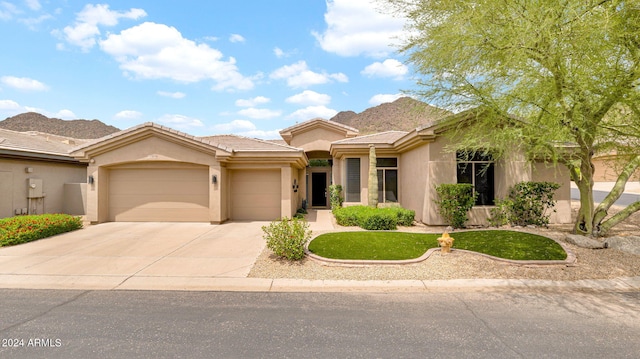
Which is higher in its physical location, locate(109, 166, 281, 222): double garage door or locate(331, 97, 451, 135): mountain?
locate(331, 97, 451, 135): mountain

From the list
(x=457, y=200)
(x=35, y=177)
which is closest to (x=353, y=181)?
(x=457, y=200)

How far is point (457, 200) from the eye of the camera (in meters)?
10.5

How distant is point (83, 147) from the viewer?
11.8 m

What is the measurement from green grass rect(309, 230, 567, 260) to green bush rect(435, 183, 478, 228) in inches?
57.3

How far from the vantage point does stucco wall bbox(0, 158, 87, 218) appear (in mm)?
11961

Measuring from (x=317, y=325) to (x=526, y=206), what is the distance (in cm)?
1035

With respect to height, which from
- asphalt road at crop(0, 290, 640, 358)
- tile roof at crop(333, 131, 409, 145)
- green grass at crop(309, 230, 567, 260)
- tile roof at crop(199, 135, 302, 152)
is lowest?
asphalt road at crop(0, 290, 640, 358)

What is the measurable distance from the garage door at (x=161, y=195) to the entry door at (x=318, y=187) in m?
8.67

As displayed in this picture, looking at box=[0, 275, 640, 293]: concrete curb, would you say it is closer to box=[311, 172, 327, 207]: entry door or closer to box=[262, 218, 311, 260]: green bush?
box=[262, 218, 311, 260]: green bush

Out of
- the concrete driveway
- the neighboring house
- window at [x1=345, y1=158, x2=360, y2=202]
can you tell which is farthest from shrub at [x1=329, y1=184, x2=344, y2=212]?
the neighboring house

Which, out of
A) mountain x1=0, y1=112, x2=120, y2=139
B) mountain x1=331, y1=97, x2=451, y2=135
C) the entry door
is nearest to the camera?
the entry door

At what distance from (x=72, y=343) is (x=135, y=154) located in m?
10.2

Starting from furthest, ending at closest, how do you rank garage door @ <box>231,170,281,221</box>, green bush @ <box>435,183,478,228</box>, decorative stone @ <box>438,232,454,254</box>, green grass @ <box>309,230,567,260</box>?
garage door @ <box>231,170,281,221</box>
green bush @ <box>435,183,478,228</box>
decorative stone @ <box>438,232,454,254</box>
green grass @ <box>309,230,567,260</box>

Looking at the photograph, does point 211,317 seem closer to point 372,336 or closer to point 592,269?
point 372,336
